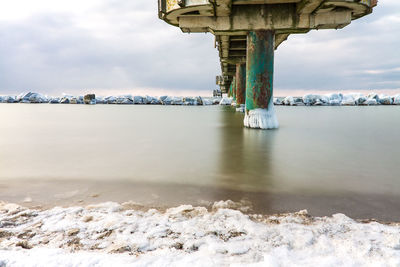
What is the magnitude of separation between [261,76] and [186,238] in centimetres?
720

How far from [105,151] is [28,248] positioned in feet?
11.1

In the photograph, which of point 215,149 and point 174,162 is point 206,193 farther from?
point 215,149

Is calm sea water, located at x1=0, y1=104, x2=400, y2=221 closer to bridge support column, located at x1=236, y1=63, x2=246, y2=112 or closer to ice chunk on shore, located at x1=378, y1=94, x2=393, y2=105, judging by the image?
bridge support column, located at x1=236, y1=63, x2=246, y2=112

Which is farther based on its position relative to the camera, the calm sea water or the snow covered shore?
the snow covered shore

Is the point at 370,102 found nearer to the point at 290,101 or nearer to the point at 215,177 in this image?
the point at 290,101

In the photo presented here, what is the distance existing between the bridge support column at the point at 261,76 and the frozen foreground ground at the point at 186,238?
21.1 ft

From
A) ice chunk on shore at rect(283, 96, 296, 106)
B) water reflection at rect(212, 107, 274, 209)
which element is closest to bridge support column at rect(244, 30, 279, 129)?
water reflection at rect(212, 107, 274, 209)

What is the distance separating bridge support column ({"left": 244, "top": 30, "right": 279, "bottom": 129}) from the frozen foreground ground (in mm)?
6434

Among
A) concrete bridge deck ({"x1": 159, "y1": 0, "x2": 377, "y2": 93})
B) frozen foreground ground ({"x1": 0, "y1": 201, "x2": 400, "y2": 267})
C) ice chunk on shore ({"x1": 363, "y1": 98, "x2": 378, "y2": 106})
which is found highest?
concrete bridge deck ({"x1": 159, "y1": 0, "x2": 377, "y2": 93})

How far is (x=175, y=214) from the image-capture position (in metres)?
1.97

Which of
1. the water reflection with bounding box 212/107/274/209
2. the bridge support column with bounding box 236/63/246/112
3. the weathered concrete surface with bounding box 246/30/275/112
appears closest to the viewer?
the water reflection with bounding box 212/107/274/209

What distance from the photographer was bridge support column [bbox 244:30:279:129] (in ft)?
26.2

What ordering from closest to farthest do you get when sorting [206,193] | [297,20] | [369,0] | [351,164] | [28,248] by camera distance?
1. [28,248]
2. [206,193]
3. [351,164]
4. [369,0]
5. [297,20]

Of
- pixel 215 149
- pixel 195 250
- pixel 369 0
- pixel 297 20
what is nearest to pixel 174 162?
pixel 215 149
